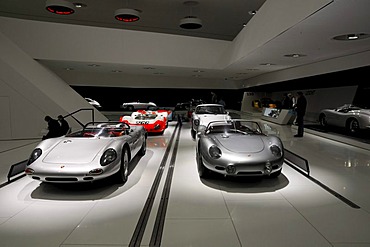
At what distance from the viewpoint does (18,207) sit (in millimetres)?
3566

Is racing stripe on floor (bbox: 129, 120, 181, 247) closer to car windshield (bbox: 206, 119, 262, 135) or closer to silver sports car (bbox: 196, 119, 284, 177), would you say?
silver sports car (bbox: 196, 119, 284, 177)

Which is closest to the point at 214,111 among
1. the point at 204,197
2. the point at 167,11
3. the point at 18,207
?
the point at 167,11

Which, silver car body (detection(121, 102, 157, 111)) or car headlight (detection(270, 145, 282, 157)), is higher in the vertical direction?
car headlight (detection(270, 145, 282, 157))

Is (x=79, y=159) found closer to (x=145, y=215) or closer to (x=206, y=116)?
(x=145, y=215)

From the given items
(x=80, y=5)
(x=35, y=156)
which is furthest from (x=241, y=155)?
(x=80, y=5)

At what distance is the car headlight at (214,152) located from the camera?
14.2 feet

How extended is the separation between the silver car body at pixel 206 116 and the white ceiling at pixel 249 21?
80.4 inches

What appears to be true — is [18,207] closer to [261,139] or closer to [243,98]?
[261,139]

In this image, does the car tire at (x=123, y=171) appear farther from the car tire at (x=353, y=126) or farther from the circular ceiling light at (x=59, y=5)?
the car tire at (x=353, y=126)

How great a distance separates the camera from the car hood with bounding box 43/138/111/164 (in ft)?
13.2

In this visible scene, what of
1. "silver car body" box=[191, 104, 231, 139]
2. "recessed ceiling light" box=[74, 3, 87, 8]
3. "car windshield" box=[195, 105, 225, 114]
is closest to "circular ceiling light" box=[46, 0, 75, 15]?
"recessed ceiling light" box=[74, 3, 87, 8]

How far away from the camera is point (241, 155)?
13.9 ft

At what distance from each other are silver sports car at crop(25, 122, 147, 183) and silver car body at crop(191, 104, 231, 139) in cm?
400

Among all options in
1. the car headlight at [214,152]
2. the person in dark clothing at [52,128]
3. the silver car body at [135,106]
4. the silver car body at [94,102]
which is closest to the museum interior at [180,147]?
the car headlight at [214,152]
